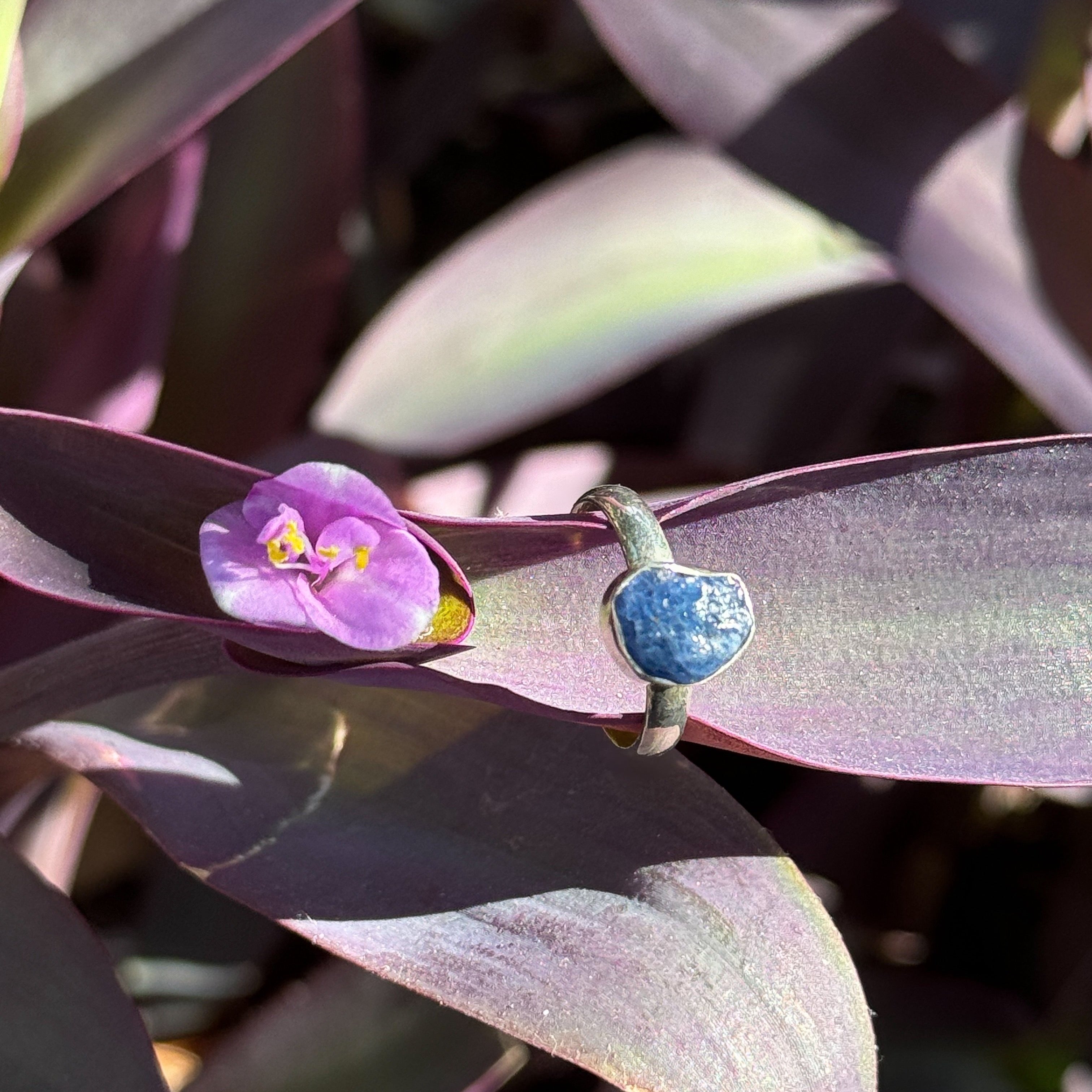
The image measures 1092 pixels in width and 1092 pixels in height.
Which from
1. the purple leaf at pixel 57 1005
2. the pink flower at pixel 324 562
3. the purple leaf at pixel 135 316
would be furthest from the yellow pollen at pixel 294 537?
the purple leaf at pixel 135 316

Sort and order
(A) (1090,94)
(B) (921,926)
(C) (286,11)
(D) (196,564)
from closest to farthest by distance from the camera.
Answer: (D) (196,564) → (C) (286,11) → (A) (1090,94) → (B) (921,926)

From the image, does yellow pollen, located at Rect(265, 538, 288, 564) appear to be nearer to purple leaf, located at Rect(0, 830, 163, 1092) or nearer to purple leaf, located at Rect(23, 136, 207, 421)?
purple leaf, located at Rect(0, 830, 163, 1092)

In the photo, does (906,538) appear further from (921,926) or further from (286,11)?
(921,926)

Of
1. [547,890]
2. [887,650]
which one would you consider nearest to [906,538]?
[887,650]

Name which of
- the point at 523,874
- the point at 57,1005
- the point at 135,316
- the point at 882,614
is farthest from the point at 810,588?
the point at 135,316

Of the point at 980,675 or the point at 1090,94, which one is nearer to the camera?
the point at 980,675

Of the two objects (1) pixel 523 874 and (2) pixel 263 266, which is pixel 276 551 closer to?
(1) pixel 523 874

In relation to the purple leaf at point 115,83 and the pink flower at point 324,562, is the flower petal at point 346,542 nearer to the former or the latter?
the pink flower at point 324,562
